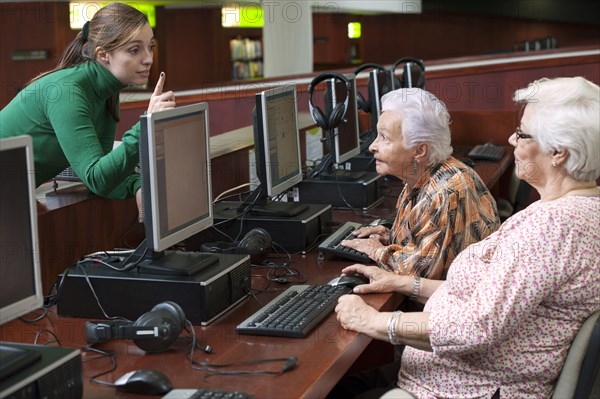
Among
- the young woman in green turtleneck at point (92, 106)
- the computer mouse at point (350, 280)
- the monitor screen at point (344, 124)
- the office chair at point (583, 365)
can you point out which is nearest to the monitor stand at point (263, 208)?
the young woman in green turtleneck at point (92, 106)

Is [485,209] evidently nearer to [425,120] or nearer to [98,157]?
[425,120]

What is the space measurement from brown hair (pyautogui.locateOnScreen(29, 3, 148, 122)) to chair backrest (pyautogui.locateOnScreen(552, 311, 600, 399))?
1702mm

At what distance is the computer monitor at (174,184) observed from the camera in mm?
2078

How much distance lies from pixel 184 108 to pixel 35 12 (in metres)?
7.93

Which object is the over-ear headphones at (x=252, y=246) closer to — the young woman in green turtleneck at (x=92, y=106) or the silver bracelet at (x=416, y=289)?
the young woman in green turtleneck at (x=92, y=106)

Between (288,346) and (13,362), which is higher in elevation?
(13,362)

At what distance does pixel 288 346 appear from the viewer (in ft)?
6.51

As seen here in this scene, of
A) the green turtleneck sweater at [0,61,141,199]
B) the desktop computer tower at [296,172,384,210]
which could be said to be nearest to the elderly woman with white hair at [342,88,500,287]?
the desktop computer tower at [296,172,384,210]

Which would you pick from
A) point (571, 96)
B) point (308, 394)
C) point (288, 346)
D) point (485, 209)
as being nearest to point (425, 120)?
point (485, 209)

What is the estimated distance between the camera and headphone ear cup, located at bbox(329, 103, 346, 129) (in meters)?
3.63

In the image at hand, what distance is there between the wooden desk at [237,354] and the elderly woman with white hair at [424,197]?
14.4 inches

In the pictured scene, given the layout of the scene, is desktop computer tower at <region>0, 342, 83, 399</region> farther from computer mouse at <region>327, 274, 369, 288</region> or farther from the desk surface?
computer mouse at <region>327, 274, 369, 288</region>

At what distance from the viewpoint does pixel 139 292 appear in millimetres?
2119

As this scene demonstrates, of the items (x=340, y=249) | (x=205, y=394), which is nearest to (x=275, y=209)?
(x=340, y=249)
